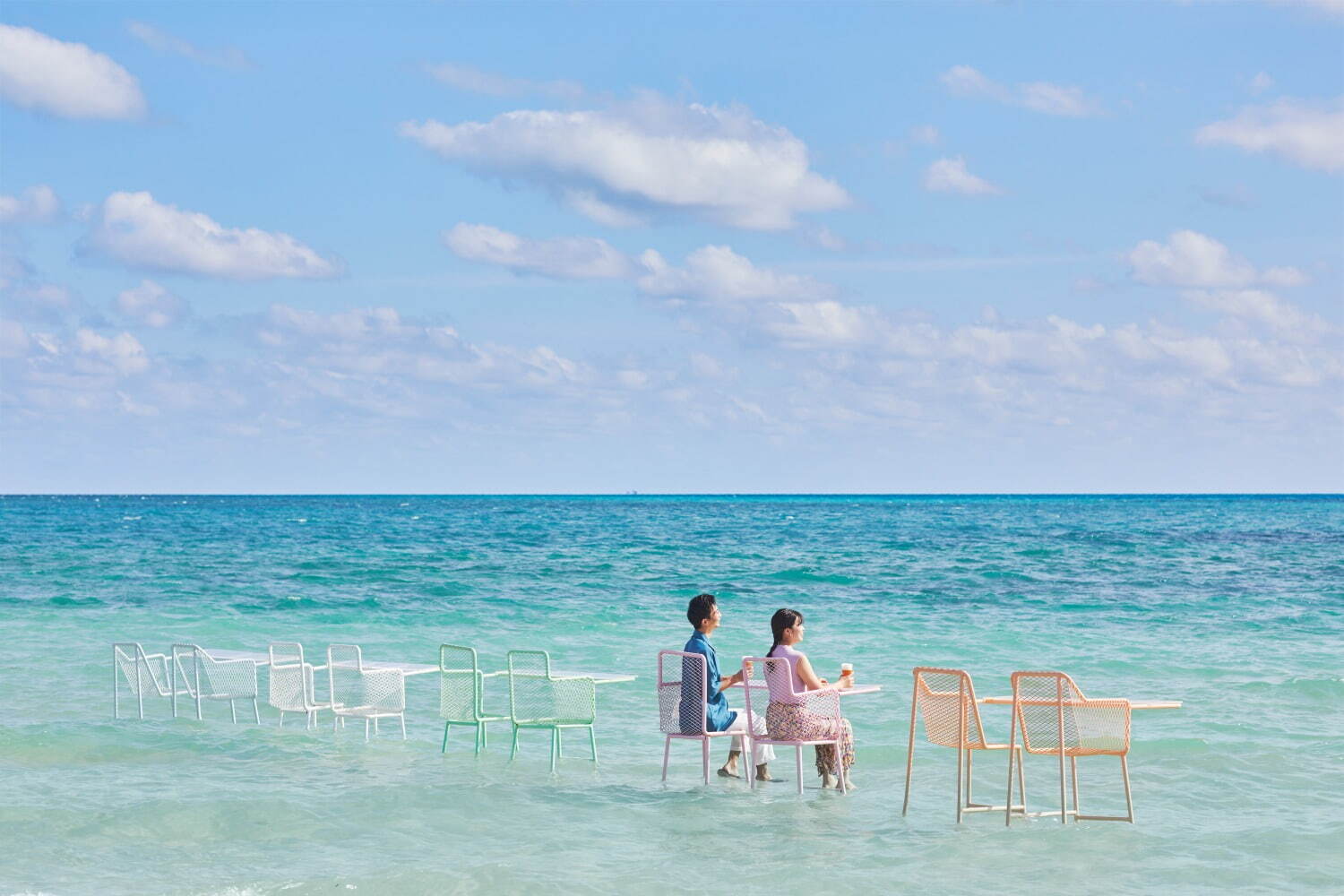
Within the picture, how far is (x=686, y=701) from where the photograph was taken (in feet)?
31.9

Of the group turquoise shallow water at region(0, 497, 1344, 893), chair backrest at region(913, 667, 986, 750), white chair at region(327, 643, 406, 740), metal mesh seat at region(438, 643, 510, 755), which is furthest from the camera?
white chair at region(327, 643, 406, 740)

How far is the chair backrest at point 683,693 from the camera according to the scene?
9648 mm

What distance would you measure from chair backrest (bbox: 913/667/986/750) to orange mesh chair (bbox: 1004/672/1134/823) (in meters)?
0.25

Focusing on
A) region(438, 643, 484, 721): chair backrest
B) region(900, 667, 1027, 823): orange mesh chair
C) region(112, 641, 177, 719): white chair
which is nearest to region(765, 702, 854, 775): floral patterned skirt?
region(900, 667, 1027, 823): orange mesh chair

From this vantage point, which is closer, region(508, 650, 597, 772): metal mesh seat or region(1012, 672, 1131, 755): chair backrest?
region(1012, 672, 1131, 755): chair backrest

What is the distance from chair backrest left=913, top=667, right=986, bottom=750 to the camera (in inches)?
331

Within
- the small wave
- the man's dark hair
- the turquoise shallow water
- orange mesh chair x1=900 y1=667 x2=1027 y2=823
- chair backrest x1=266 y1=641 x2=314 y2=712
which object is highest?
the man's dark hair

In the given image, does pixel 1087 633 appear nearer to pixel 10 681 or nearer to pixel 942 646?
pixel 942 646

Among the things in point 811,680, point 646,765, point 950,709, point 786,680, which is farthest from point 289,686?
point 950,709

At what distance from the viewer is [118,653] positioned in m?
13.1

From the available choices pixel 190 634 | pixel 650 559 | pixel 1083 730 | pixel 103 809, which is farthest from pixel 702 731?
pixel 650 559

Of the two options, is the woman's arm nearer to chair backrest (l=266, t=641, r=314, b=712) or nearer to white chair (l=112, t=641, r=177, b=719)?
chair backrest (l=266, t=641, r=314, b=712)

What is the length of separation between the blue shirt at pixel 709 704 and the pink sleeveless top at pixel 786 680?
1.29ft

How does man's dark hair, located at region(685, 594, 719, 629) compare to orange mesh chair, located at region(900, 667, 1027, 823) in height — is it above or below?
above
